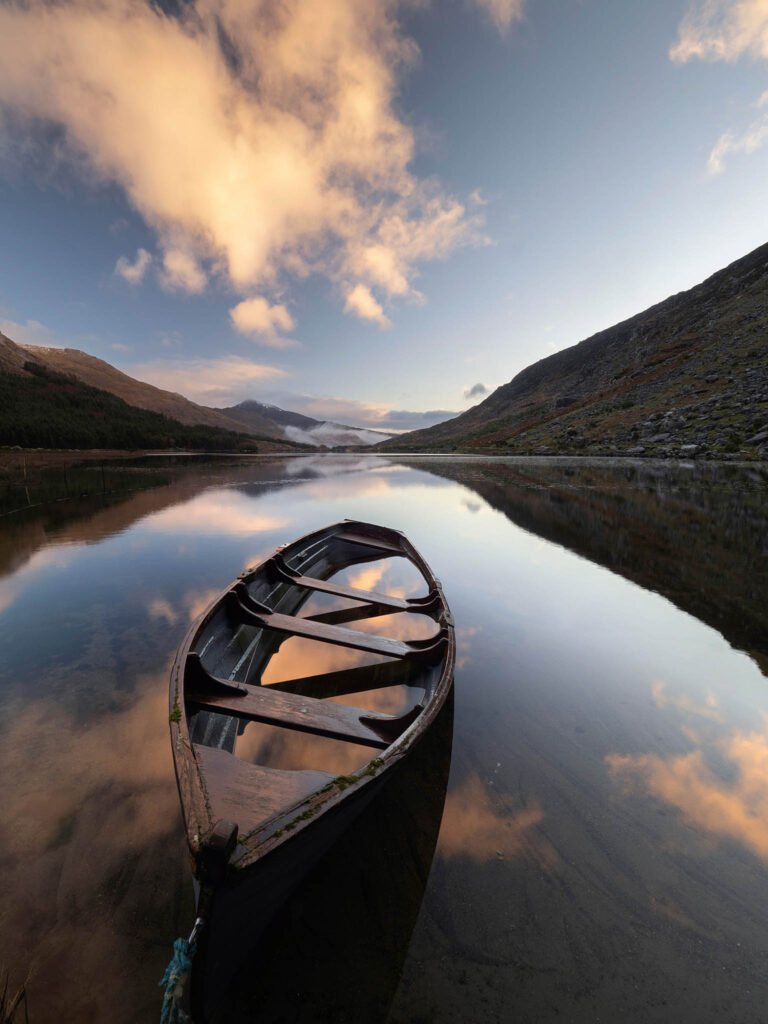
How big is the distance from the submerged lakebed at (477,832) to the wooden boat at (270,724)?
665mm

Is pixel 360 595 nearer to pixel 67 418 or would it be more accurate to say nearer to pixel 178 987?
pixel 178 987

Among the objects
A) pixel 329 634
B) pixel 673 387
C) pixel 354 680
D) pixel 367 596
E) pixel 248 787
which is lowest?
pixel 354 680

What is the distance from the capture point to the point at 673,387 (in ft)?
232

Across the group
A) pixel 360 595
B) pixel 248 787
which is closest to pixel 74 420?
pixel 360 595

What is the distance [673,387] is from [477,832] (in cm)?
8586

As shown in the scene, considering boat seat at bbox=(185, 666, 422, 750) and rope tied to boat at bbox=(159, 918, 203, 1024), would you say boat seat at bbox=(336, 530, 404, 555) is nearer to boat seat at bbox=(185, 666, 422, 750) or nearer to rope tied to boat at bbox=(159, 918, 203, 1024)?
boat seat at bbox=(185, 666, 422, 750)

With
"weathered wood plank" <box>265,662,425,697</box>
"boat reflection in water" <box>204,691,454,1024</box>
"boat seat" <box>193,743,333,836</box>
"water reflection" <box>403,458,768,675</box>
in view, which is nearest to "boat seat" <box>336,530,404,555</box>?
"water reflection" <box>403,458,768,675</box>

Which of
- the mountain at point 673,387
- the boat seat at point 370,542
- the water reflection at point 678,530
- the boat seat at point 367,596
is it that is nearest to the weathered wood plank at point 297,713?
the boat seat at point 367,596

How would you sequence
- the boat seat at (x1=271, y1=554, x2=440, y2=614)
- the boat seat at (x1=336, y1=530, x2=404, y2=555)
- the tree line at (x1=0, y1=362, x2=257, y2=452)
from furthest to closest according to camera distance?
the tree line at (x1=0, y1=362, x2=257, y2=452) < the boat seat at (x1=336, y1=530, x2=404, y2=555) < the boat seat at (x1=271, y1=554, x2=440, y2=614)

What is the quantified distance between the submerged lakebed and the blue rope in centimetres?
45

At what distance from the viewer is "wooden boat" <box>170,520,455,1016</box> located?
88.4 inches

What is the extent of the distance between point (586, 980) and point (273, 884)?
2.12m

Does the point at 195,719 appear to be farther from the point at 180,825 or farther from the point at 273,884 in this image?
the point at 273,884

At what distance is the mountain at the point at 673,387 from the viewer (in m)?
51.5
